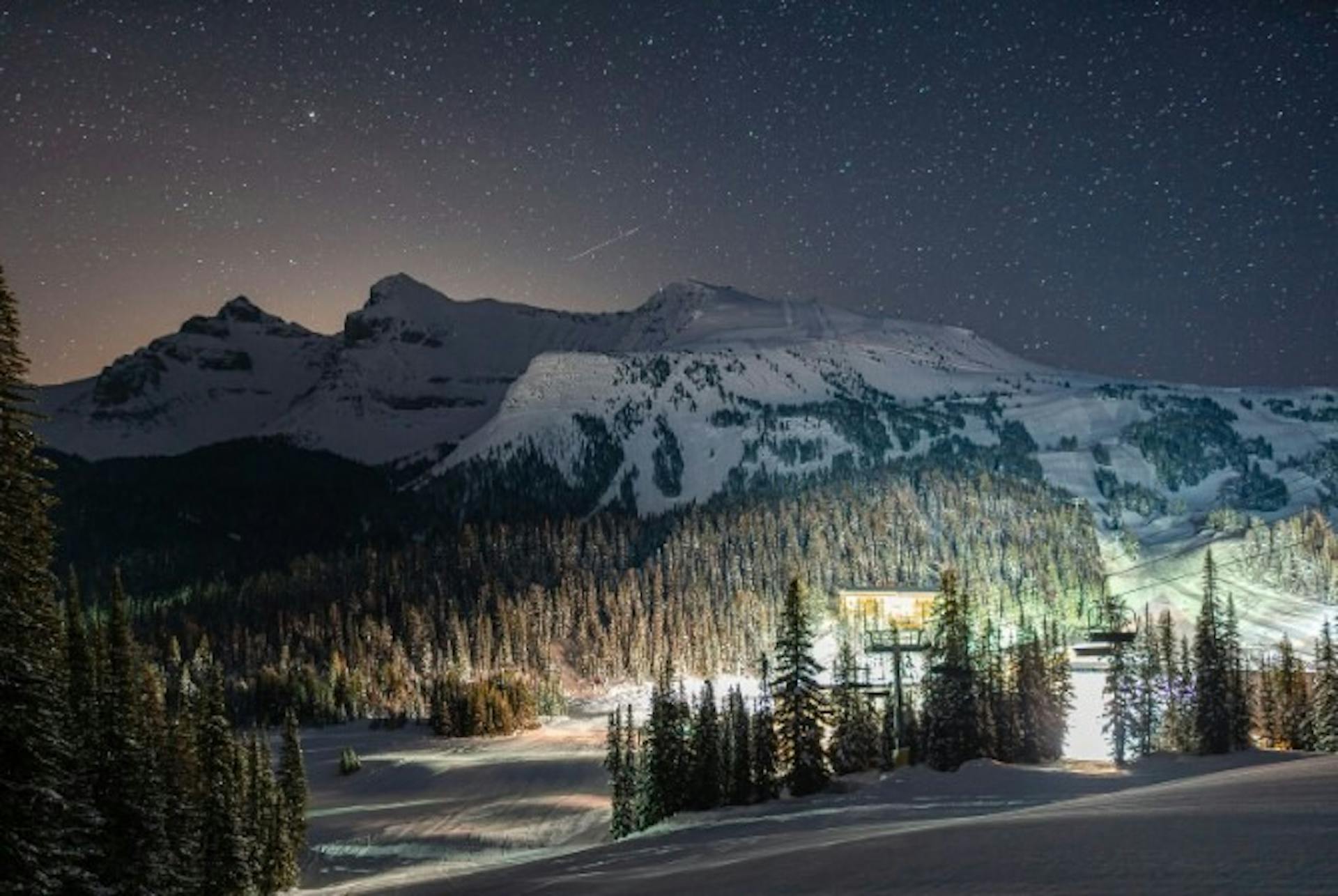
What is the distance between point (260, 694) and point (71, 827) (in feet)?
485

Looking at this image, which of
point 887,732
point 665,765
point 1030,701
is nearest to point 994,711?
point 1030,701

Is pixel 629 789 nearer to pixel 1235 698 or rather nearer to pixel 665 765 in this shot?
pixel 665 765

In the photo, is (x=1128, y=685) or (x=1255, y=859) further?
(x=1128, y=685)

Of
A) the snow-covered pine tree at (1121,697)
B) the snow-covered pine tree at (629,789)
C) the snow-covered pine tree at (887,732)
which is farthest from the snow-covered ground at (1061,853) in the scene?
the snow-covered pine tree at (1121,697)

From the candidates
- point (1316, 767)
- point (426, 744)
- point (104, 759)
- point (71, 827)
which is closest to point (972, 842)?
point (1316, 767)

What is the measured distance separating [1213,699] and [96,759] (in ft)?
217

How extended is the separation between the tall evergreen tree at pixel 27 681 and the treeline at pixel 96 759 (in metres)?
0.03

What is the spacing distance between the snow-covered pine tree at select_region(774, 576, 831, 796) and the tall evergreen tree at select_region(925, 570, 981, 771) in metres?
8.30

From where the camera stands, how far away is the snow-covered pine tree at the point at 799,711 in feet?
181

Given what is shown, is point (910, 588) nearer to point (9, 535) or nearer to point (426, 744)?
point (426, 744)

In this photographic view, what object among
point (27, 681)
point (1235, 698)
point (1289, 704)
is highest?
point (27, 681)

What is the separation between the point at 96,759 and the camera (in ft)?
108

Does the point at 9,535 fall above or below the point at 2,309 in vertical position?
below

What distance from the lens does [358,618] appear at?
187 metres
